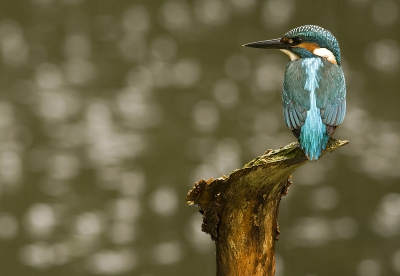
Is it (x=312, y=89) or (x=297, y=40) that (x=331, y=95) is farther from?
(x=297, y=40)

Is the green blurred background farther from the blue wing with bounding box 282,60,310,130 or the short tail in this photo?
the short tail

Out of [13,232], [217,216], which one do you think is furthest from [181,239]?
[217,216]

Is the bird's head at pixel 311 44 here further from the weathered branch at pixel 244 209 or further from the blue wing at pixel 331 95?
the weathered branch at pixel 244 209

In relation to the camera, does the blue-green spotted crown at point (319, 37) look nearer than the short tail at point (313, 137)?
No

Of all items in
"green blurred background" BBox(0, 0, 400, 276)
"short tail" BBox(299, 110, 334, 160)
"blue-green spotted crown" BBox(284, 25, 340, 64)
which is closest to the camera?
"short tail" BBox(299, 110, 334, 160)

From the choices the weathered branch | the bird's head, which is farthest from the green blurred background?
the weathered branch

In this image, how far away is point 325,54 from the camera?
5.76 ft

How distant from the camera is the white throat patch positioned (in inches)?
69.0

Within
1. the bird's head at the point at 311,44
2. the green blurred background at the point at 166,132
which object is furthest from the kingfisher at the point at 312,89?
the green blurred background at the point at 166,132

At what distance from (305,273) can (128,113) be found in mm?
1309

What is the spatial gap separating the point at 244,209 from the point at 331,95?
1.26ft

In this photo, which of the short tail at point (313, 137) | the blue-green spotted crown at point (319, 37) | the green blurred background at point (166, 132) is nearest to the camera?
the short tail at point (313, 137)

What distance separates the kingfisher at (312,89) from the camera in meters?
1.57

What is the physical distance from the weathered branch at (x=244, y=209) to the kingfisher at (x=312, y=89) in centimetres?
5
